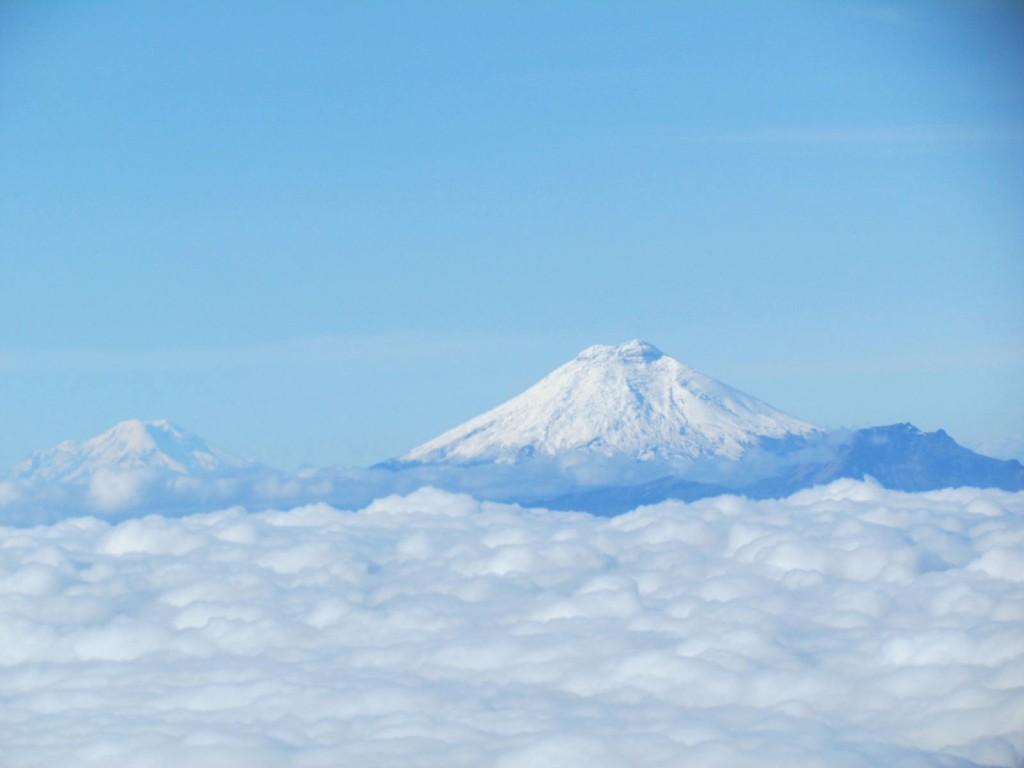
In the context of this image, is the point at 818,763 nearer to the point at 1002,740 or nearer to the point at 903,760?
the point at 903,760

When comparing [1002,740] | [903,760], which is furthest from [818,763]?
[1002,740]
